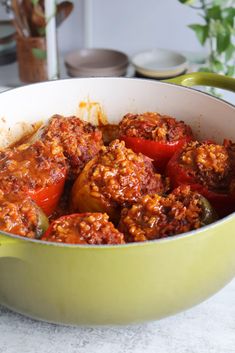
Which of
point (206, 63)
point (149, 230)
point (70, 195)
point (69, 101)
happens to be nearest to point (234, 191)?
point (149, 230)

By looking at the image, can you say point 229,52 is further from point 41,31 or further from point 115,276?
point 115,276

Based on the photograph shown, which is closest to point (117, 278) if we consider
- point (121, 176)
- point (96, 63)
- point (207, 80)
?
point (121, 176)

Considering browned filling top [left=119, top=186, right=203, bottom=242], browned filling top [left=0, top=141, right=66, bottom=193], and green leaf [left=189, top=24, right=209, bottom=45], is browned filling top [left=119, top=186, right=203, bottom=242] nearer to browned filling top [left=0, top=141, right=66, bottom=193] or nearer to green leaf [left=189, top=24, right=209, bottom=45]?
browned filling top [left=0, top=141, right=66, bottom=193]

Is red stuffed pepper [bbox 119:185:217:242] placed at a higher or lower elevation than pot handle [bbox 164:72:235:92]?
lower

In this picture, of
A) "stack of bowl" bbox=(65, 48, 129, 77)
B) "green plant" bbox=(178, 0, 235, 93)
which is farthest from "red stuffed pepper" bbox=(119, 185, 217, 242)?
"stack of bowl" bbox=(65, 48, 129, 77)

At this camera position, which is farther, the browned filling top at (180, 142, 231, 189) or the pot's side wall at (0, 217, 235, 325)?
the browned filling top at (180, 142, 231, 189)

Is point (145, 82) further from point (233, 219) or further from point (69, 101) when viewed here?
point (233, 219)

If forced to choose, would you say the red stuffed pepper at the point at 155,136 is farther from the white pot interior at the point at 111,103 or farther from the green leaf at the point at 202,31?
the green leaf at the point at 202,31
